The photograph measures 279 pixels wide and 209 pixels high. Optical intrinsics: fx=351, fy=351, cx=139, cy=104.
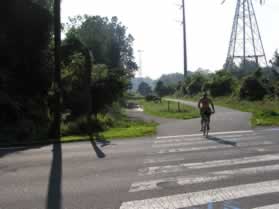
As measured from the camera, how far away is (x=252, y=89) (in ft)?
128

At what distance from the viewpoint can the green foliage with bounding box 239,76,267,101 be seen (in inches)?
1507

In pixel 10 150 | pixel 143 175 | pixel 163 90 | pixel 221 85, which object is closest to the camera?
pixel 143 175

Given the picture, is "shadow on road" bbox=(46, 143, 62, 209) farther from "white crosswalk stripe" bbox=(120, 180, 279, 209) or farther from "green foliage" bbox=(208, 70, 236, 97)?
"green foliage" bbox=(208, 70, 236, 97)

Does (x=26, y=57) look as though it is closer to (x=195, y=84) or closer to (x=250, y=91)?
(x=250, y=91)

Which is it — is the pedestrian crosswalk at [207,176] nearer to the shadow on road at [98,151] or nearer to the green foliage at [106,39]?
the shadow on road at [98,151]

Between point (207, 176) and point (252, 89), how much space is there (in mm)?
33316

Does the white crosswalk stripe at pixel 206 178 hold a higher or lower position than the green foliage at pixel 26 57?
lower

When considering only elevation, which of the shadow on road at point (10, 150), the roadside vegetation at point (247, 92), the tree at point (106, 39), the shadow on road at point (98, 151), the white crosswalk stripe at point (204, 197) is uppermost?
the tree at point (106, 39)

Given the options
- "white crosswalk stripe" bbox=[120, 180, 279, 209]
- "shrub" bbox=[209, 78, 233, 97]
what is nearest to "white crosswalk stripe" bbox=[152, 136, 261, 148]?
"white crosswalk stripe" bbox=[120, 180, 279, 209]

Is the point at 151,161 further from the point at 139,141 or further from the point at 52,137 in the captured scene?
the point at 52,137

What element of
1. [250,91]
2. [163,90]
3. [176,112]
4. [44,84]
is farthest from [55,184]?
[163,90]

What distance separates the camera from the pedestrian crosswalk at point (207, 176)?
592 centimetres

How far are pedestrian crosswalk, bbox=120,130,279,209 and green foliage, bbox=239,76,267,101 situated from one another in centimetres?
2704

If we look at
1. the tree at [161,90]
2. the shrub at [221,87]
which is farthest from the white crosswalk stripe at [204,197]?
the tree at [161,90]
